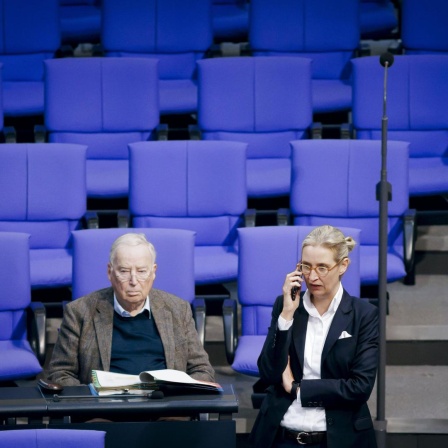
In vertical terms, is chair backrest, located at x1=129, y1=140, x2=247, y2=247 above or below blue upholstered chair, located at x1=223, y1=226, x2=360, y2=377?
above

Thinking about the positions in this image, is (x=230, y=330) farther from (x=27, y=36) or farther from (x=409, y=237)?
(x=27, y=36)

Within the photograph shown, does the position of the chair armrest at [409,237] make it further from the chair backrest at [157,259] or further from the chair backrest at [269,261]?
the chair backrest at [157,259]

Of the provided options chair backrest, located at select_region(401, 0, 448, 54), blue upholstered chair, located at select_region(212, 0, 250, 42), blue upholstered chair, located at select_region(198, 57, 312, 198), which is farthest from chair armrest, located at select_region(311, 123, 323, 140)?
blue upholstered chair, located at select_region(212, 0, 250, 42)

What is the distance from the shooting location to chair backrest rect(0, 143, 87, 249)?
8.01ft

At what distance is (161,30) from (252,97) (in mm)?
502

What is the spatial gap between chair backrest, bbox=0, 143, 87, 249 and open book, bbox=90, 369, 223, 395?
91cm

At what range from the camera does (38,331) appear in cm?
214

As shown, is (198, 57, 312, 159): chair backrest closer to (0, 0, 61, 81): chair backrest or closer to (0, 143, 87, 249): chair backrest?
(0, 143, 87, 249): chair backrest

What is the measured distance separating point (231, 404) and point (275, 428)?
11 cm

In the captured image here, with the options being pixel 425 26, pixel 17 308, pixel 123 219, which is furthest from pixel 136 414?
pixel 425 26

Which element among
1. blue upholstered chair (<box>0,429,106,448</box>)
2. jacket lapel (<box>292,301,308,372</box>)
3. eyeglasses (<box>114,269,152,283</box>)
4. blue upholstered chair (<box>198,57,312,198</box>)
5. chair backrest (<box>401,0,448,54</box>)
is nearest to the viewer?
blue upholstered chair (<box>0,429,106,448</box>)

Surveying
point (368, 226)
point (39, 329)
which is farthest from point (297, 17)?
point (39, 329)

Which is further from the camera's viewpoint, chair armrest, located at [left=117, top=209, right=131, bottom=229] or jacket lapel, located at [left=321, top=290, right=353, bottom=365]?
chair armrest, located at [left=117, top=209, right=131, bottom=229]

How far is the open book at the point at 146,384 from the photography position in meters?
1.58
